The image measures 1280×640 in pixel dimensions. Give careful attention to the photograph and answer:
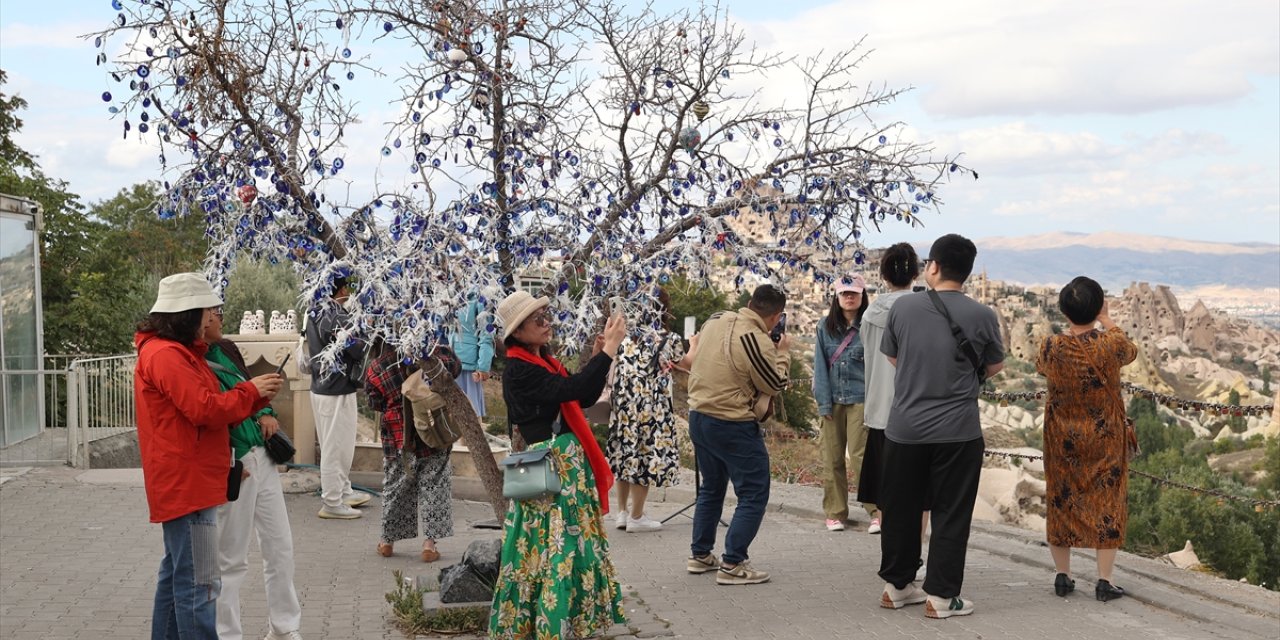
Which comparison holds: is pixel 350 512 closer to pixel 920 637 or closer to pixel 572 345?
pixel 572 345

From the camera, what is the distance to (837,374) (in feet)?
27.9

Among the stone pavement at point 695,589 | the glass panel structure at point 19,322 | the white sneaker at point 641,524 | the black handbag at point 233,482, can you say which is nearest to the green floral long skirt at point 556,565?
the stone pavement at point 695,589

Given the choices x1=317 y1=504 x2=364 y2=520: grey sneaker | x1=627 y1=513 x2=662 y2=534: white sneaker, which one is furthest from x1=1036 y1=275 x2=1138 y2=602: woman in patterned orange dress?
x1=317 y1=504 x2=364 y2=520: grey sneaker

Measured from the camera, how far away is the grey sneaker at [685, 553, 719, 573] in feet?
24.9

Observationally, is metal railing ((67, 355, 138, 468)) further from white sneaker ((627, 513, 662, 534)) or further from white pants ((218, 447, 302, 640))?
white pants ((218, 447, 302, 640))

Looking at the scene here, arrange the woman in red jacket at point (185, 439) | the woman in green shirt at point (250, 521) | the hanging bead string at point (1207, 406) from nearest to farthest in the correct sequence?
1. the woman in red jacket at point (185, 439)
2. the woman in green shirt at point (250, 521)
3. the hanging bead string at point (1207, 406)

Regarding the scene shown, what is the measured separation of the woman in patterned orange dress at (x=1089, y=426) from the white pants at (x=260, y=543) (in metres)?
4.13

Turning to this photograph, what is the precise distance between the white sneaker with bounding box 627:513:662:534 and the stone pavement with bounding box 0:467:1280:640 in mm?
117

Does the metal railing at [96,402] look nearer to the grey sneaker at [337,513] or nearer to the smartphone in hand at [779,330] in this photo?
the grey sneaker at [337,513]

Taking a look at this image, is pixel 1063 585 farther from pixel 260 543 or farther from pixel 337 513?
pixel 337 513

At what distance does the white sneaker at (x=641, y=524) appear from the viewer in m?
9.27

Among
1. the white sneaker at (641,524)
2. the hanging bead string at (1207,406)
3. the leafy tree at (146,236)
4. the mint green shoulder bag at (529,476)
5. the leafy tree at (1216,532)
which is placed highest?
the leafy tree at (146,236)

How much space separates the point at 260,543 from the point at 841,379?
4.25m

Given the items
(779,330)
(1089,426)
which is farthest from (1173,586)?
(779,330)
